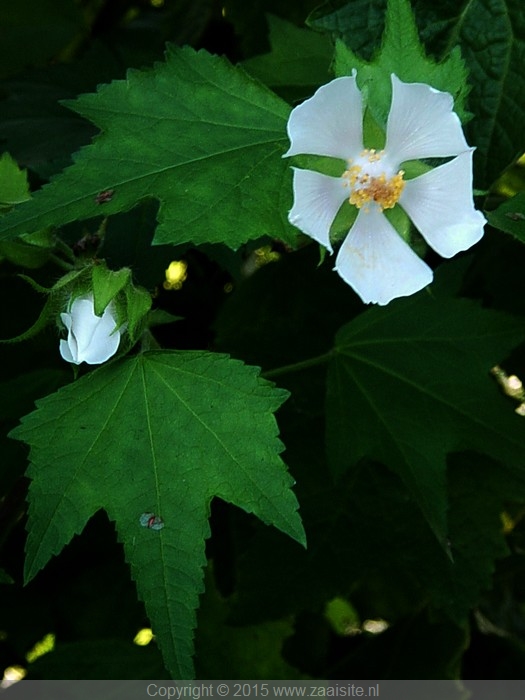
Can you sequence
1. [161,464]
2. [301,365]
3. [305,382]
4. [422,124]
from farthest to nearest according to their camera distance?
[305,382], [301,365], [161,464], [422,124]

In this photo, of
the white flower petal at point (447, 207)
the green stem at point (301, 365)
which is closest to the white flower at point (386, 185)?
the white flower petal at point (447, 207)

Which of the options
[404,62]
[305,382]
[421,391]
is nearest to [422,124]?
[404,62]

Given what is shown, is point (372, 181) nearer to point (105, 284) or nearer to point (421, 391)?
point (105, 284)

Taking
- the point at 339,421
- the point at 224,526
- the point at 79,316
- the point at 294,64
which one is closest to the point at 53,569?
the point at 224,526

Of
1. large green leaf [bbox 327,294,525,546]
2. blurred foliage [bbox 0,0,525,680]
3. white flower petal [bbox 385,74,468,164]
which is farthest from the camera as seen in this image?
large green leaf [bbox 327,294,525,546]

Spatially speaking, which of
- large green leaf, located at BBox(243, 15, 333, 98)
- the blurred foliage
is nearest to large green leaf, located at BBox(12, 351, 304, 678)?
the blurred foliage

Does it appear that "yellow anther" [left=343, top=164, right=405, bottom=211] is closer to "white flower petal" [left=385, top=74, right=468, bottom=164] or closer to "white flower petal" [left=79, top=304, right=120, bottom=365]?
"white flower petal" [left=385, top=74, right=468, bottom=164]

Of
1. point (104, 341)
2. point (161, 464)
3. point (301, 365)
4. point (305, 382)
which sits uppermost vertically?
point (104, 341)

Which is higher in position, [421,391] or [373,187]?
[373,187]
